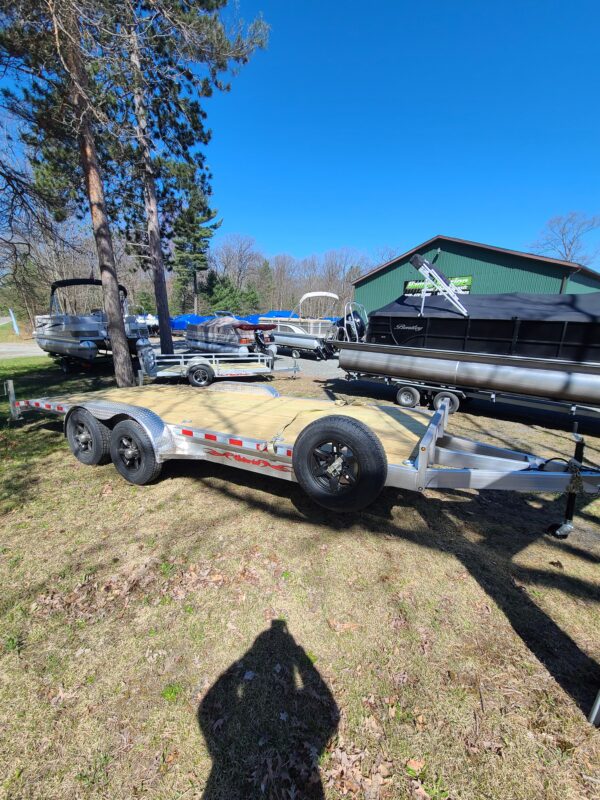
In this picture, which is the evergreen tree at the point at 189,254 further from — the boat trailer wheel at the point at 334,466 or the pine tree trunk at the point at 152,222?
the boat trailer wheel at the point at 334,466

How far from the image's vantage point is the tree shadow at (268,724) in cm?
160

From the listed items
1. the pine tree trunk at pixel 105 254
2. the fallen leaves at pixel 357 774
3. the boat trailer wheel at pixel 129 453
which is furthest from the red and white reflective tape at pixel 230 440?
the pine tree trunk at pixel 105 254

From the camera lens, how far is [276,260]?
6700 centimetres

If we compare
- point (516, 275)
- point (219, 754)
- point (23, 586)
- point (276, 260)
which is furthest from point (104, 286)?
point (276, 260)

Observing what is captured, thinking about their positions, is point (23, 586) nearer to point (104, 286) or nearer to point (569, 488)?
point (569, 488)

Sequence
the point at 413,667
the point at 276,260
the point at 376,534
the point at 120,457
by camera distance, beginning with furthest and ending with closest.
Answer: the point at 276,260
the point at 120,457
the point at 376,534
the point at 413,667

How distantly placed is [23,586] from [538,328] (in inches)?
330

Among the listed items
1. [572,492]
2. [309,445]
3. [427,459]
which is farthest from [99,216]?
[572,492]

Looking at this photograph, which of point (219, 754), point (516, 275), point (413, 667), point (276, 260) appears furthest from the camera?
point (276, 260)

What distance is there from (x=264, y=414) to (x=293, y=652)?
2.50 meters

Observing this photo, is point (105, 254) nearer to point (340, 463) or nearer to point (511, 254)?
point (340, 463)

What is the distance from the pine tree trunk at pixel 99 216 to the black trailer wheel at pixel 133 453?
4868 mm

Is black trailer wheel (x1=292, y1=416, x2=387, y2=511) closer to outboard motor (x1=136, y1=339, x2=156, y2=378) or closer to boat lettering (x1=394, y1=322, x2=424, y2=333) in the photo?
boat lettering (x1=394, y1=322, x2=424, y2=333)

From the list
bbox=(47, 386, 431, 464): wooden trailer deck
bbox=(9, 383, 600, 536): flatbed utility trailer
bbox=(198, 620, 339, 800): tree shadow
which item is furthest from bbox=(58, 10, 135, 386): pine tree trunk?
bbox=(198, 620, 339, 800): tree shadow
